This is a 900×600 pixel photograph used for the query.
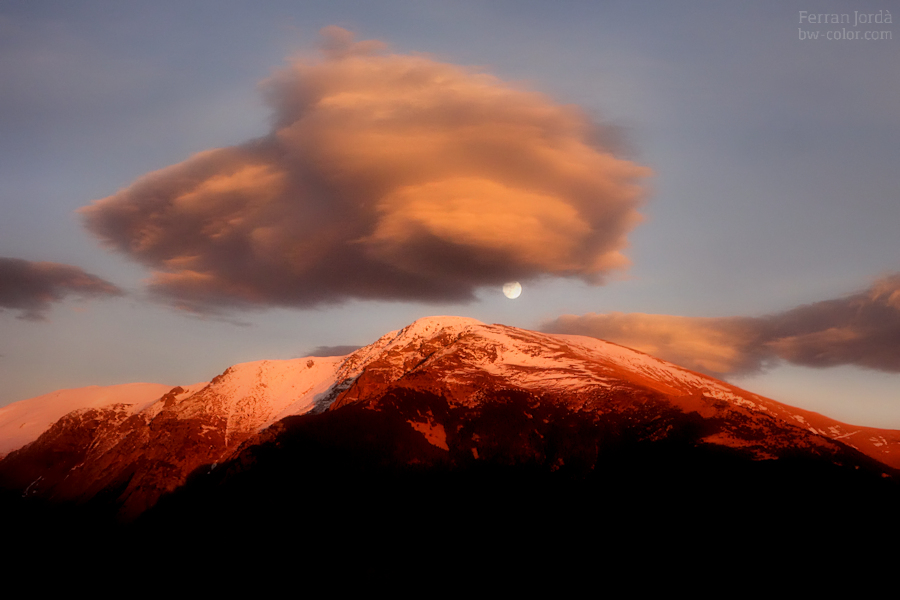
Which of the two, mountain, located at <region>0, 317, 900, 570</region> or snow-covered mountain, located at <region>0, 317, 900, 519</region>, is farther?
snow-covered mountain, located at <region>0, 317, 900, 519</region>

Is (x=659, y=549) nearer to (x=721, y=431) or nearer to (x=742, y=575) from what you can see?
(x=742, y=575)

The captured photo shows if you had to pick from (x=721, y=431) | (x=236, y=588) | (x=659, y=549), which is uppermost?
(x=721, y=431)

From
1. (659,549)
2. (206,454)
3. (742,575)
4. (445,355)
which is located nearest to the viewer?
(742,575)

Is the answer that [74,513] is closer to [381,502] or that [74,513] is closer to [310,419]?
[310,419]

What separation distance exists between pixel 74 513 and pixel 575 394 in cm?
15387

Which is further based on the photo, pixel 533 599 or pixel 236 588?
pixel 236 588

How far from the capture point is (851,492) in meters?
91.0

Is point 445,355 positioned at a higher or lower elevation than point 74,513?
higher

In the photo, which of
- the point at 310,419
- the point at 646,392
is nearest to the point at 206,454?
the point at 310,419

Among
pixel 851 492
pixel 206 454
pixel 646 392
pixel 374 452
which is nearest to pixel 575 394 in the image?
pixel 646 392

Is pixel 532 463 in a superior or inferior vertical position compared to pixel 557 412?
inferior

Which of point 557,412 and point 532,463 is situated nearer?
point 532,463

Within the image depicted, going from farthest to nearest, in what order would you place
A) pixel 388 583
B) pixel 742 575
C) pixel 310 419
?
pixel 310 419 → pixel 388 583 → pixel 742 575

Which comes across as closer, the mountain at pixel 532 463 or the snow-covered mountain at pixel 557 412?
the mountain at pixel 532 463
